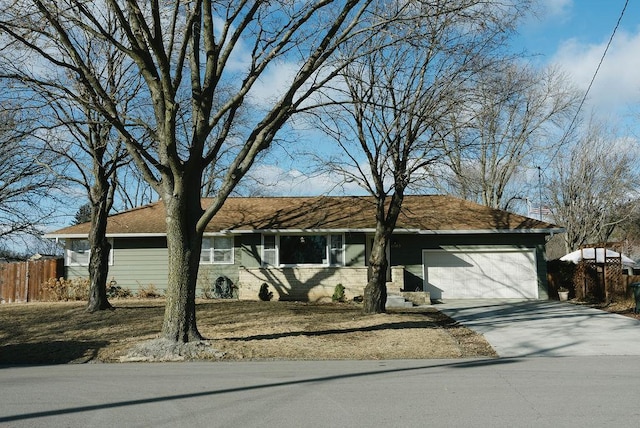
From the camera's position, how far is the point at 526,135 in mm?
34125

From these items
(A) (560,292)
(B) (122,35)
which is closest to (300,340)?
(B) (122,35)

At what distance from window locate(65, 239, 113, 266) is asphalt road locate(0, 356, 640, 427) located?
14.3 metres

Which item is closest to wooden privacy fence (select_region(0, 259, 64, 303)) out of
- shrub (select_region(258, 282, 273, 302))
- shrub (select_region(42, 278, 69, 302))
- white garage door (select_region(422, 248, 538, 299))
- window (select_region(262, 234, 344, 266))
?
shrub (select_region(42, 278, 69, 302))

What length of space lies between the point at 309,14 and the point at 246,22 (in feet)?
4.32

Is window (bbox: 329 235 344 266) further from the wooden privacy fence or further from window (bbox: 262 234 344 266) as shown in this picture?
the wooden privacy fence

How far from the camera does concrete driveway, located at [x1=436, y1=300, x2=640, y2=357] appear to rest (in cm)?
1220

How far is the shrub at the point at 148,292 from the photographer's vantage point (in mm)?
23547

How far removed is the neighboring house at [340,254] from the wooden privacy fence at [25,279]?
812 millimetres

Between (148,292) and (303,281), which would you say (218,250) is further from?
(303,281)

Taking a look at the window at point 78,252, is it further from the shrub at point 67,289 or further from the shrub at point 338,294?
the shrub at point 338,294

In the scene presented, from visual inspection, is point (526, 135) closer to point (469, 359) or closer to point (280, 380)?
point (469, 359)

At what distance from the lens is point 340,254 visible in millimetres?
23453

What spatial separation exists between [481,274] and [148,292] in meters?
13.4

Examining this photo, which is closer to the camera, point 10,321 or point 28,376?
point 28,376
